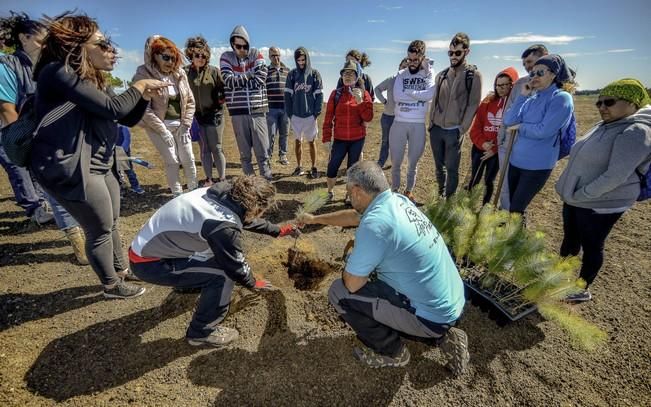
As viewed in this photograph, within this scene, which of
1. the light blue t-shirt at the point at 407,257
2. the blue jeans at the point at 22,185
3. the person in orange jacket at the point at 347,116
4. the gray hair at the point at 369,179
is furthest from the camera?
the person in orange jacket at the point at 347,116

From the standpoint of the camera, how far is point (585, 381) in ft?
7.27

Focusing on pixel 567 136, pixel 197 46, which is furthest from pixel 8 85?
pixel 567 136

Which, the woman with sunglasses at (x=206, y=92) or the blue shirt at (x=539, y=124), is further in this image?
the woman with sunglasses at (x=206, y=92)

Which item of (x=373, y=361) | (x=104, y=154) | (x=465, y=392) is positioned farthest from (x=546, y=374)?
(x=104, y=154)

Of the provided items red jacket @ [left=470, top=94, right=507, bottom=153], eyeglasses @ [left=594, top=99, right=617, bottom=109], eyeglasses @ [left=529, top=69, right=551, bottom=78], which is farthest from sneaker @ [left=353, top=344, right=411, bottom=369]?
red jacket @ [left=470, top=94, right=507, bottom=153]

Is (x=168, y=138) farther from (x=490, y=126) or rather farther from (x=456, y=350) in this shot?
(x=490, y=126)

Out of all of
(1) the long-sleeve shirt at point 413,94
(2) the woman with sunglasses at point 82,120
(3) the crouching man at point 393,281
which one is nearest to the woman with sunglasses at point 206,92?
(2) the woman with sunglasses at point 82,120

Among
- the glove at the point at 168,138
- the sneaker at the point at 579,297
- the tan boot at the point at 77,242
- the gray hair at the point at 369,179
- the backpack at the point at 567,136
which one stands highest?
the glove at the point at 168,138

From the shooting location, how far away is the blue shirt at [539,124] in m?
2.84

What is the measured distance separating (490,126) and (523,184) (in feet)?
4.43

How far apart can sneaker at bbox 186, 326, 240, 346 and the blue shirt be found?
3.17m

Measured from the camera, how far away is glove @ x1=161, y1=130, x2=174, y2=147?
12.7 ft

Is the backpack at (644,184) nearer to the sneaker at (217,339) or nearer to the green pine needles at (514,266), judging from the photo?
the green pine needles at (514,266)

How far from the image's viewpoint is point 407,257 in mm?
1824
